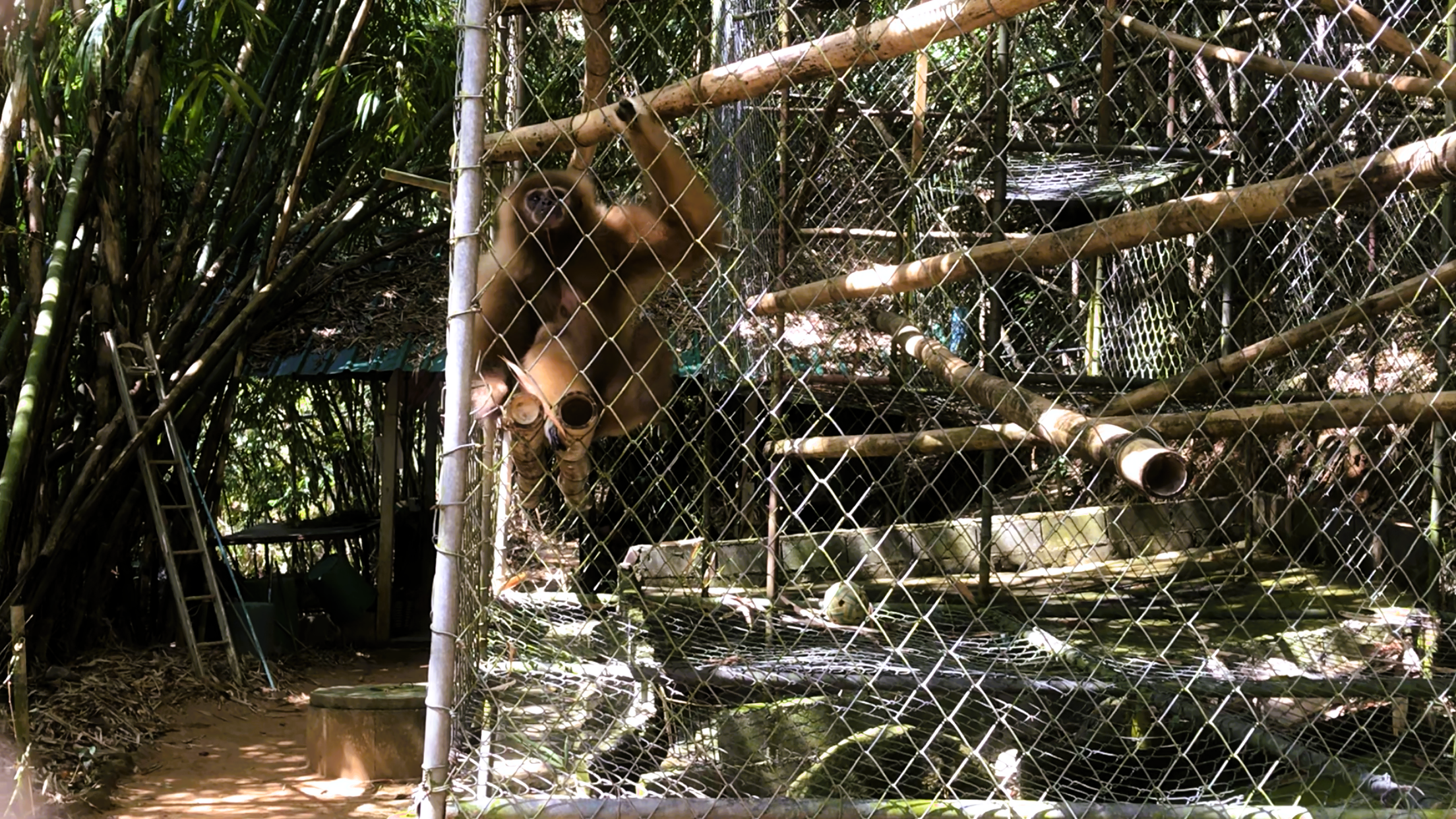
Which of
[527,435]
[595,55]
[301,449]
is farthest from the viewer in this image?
[301,449]

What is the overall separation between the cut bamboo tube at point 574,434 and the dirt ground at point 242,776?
81.4 inches

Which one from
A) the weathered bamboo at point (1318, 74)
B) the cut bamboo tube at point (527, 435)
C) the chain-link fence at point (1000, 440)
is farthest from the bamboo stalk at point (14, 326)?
the weathered bamboo at point (1318, 74)

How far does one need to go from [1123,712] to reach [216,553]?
6.43 metres

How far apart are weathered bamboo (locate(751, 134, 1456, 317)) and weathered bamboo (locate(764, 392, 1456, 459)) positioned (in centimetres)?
34

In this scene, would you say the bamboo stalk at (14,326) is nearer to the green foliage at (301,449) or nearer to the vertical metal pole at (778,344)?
the green foliage at (301,449)

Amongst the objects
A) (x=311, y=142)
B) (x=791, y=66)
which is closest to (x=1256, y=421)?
(x=791, y=66)

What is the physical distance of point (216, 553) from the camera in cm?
825


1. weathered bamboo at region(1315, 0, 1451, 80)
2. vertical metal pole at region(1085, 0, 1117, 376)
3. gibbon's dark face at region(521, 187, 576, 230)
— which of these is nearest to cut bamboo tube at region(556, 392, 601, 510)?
gibbon's dark face at region(521, 187, 576, 230)

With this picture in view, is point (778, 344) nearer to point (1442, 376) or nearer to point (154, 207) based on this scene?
point (1442, 376)

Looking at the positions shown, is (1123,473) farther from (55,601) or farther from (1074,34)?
(1074,34)

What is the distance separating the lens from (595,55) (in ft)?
7.14

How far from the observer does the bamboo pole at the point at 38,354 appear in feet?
17.9

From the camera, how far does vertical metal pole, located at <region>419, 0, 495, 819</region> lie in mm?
1877

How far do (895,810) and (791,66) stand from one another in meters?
1.25
